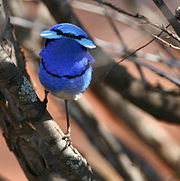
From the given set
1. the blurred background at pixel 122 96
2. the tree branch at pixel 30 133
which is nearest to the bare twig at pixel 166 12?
the tree branch at pixel 30 133

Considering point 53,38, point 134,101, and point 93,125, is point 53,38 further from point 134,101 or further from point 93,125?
point 93,125

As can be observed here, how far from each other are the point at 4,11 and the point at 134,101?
841 millimetres

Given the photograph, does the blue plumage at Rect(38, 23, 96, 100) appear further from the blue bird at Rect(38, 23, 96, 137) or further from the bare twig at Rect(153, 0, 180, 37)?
the bare twig at Rect(153, 0, 180, 37)

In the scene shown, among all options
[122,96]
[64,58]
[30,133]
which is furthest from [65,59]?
[122,96]

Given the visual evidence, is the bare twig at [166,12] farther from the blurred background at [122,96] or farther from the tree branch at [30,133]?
the blurred background at [122,96]

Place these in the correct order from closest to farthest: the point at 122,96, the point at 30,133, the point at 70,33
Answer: the point at 70,33
the point at 30,133
the point at 122,96

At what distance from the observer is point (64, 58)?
43.9 inches

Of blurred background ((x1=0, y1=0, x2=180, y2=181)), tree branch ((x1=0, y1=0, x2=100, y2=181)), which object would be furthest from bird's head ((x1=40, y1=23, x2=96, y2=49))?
blurred background ((x1=0, y1=0, x2=180, y2=181))

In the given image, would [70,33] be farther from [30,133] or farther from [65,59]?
[30,133]

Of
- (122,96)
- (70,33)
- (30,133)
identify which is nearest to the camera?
(70,33)

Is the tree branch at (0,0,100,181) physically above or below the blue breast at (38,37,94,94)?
below

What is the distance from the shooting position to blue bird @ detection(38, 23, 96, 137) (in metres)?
1.11

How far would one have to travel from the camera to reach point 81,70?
1.15 meters

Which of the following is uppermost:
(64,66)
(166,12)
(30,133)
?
(166,12)
